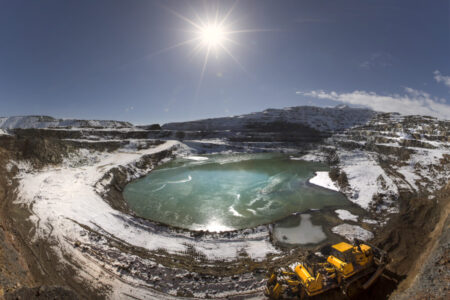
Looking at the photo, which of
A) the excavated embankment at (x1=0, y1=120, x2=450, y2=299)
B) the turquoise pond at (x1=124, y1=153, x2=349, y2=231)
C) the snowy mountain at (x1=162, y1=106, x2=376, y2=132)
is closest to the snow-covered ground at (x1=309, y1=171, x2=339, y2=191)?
the turquoise pond at (x1=124, y1=153, x2=349, y2=231)

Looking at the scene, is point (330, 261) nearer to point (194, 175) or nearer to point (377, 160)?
point (194, 175)

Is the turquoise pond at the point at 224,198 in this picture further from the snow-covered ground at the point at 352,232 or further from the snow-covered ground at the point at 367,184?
the snow-covered ground at the point at 352,232

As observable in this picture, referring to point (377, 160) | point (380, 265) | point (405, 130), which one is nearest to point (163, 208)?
point (380, 265)

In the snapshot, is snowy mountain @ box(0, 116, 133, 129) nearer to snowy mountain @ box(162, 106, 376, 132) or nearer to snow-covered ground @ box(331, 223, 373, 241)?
snowy mountain @ box(162, 106, 376, 132)

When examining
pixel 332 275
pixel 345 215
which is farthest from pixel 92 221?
pixel 345 215

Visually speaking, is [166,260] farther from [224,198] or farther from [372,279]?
[224,198]

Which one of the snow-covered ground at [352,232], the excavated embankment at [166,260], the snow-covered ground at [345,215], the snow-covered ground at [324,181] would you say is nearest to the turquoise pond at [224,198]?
→ the snow-covered ground at [324,181]

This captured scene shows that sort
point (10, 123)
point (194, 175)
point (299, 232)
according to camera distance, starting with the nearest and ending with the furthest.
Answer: point (299, 232), point (194, 175), point (10, 123)

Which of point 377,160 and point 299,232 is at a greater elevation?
point 377,160
